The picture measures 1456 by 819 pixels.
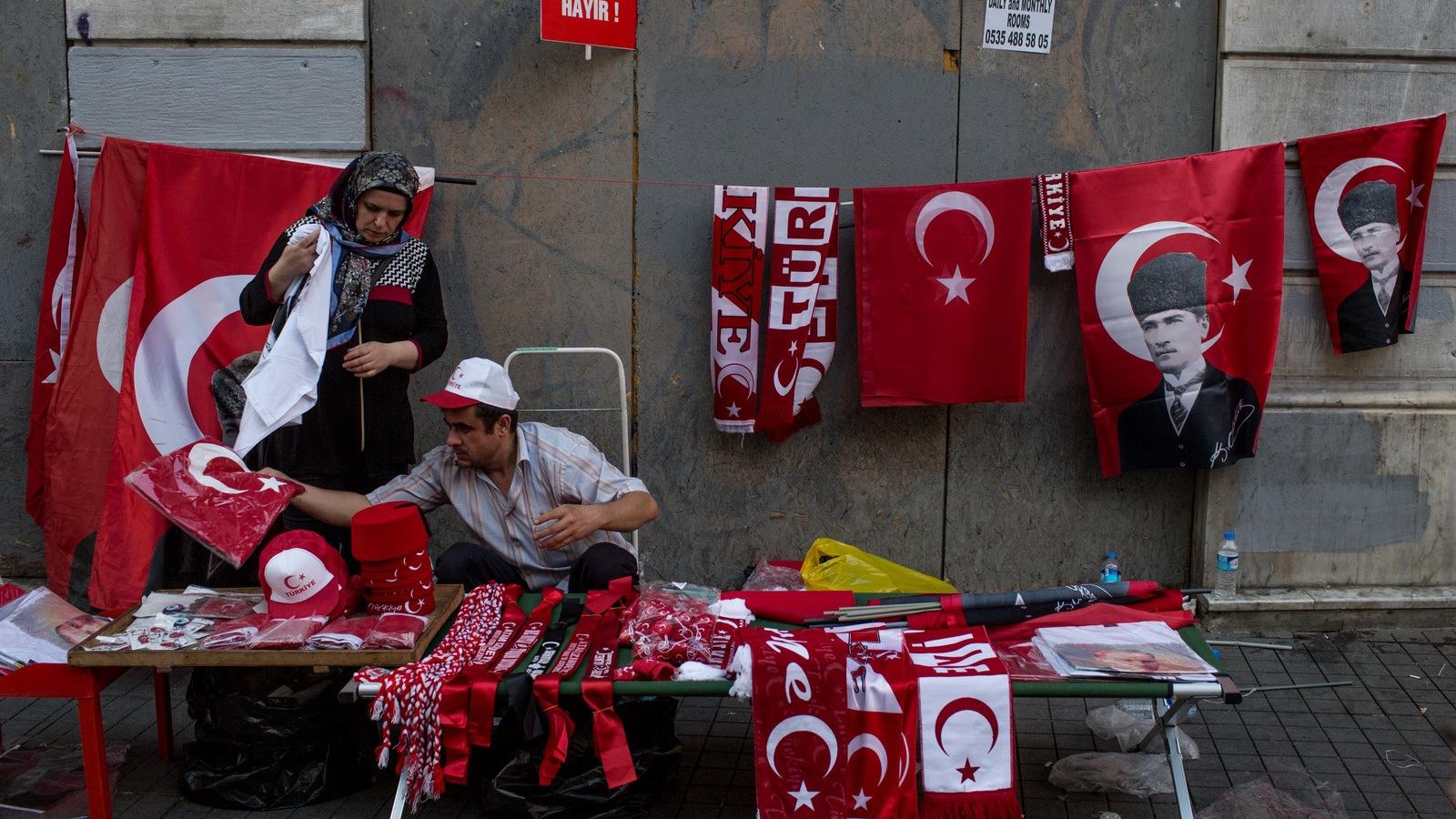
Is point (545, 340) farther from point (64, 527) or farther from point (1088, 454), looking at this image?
point (1088, 454)

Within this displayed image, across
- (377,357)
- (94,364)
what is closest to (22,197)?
(94,364)

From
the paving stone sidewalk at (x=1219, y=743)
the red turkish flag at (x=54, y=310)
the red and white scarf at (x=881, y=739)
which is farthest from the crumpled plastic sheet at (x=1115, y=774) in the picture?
the red turkish flag at (x=54, y=310)

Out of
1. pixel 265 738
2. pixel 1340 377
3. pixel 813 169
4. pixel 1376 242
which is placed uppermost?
pixel 813 169

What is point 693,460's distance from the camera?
5.16m

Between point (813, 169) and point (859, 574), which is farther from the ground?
point (813, 169)

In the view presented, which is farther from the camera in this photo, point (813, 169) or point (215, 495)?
point (813, 169)

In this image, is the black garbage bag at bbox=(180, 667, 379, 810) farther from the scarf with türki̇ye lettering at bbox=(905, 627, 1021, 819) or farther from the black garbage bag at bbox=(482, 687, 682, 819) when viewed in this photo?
the scarf with türki̇ye lettering at bbox=(905, 627, 1021, 819)

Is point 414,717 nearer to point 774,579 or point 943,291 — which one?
point 774,579

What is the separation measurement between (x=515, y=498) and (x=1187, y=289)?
2.75 m

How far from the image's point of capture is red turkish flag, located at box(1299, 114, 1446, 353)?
4.73 m

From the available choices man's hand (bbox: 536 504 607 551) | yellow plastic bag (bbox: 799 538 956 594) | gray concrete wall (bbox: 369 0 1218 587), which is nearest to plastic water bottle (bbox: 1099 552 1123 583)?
gray concrete wall (bbox: 369 0 1218 587)

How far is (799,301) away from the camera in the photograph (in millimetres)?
4828

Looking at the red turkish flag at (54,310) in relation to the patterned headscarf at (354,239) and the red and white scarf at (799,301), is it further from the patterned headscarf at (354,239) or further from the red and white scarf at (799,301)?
the red and white scarf at (799,301)

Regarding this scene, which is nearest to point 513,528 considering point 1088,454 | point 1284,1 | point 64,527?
point 64,527
